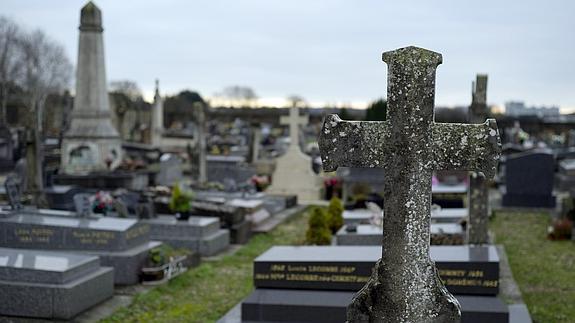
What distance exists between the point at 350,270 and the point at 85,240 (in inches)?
181

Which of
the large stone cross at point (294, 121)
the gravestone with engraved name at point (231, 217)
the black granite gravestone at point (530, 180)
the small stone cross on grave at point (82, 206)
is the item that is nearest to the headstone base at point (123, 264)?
the small stone cross on grave at point (82, 206)

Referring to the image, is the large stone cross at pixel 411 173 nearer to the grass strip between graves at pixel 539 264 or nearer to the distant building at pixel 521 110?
the grass strip between graves at pixel 539 264

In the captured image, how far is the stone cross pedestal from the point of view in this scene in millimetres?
9984

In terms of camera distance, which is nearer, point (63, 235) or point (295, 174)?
point (63, 235)

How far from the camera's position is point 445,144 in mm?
3990

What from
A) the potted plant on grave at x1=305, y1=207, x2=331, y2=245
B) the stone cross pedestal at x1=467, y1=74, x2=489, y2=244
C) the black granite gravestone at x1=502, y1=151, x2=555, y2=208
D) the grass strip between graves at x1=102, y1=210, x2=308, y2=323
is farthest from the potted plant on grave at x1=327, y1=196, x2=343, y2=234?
the black granite gravestone at x1=502, y1=151, x2=555, y2=208

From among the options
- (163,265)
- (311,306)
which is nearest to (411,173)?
(311,306)

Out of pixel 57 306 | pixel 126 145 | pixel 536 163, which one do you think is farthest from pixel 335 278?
pixel 126 145

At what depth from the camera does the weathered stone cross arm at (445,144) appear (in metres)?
3.98

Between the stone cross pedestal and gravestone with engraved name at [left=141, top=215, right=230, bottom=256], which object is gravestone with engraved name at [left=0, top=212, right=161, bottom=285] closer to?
gravestone with engraved name at [left=141, top=215, right=230, bottom=256]

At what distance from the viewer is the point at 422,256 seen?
156 inches

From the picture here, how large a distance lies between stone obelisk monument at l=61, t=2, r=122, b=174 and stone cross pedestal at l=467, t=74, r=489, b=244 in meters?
15.4

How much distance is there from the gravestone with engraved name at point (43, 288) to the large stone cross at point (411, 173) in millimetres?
5010

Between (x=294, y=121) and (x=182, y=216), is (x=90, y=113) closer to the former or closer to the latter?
(x=294, y=121)
